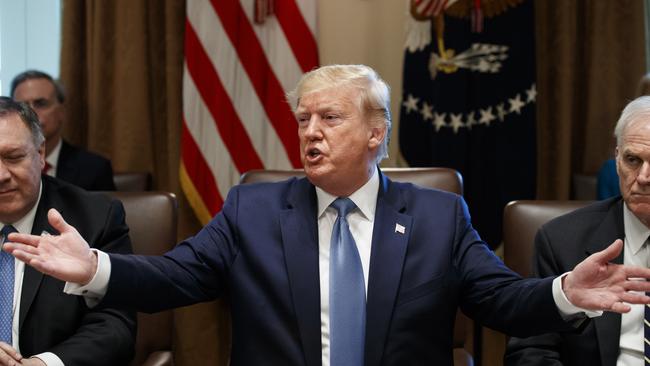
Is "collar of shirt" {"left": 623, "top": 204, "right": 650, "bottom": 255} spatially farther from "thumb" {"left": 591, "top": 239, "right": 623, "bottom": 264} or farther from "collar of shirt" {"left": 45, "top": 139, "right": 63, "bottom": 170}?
"collar of shirt" {"left": 45, "top": 139, "right": 63, "bottom": 170}

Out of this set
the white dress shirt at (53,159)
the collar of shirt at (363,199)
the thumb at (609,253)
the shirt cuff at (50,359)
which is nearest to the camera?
Answer: the thumb at (609,253)

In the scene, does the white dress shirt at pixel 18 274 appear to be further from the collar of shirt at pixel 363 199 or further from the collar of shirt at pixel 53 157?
the collar of shirt at pixel 53 157

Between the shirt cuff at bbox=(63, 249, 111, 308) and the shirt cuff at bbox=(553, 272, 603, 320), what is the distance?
1122 mm

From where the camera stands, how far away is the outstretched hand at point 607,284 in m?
1.98

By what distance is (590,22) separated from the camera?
15.2 feet

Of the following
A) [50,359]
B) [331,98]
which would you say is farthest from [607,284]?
[50,359]

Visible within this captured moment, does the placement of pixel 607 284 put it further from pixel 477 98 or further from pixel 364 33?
pixel 364 33

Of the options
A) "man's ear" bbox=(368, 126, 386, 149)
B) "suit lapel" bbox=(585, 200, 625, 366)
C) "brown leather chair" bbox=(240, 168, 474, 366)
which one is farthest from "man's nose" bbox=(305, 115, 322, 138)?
"suit lapel" bbox=(585, 200, 625, 366)

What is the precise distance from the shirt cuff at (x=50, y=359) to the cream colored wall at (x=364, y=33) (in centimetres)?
271

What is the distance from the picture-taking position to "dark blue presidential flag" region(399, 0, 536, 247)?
4270 millimetres

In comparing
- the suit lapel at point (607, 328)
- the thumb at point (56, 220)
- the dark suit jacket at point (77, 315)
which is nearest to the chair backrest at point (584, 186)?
the suit lapel at point (607, 328)

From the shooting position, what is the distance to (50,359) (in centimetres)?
235

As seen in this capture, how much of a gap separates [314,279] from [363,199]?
0.30 meters

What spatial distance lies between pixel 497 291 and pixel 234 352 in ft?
2.58
